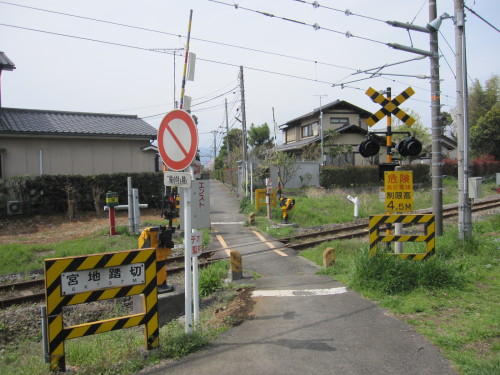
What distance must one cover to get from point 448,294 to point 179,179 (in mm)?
4019

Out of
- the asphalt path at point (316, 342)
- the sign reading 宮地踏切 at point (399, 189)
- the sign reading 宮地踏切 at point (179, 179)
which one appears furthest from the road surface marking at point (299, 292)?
the sign reading 宮地踏切 at point (179, 179)

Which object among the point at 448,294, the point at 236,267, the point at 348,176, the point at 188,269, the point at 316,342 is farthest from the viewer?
the point at 348,176

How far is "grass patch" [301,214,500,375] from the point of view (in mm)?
3617

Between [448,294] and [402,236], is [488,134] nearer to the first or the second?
[402,236]

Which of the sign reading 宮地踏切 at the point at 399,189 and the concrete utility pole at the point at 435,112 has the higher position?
the concrete utility pole at the point at 435,112

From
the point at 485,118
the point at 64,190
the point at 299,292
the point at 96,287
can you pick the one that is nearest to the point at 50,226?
the point at 64,190

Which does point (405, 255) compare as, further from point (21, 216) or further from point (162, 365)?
point (21, 216)

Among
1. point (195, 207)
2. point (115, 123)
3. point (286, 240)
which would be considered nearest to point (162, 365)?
point (286, 240)

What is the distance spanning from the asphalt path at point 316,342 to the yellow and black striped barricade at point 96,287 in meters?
0.62

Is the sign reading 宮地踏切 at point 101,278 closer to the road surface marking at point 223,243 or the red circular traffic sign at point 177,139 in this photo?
the red circular traffic sign at point 177,139

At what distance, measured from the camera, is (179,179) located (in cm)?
394

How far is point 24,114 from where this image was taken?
17547 millimetres

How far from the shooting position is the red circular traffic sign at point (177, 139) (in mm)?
3889

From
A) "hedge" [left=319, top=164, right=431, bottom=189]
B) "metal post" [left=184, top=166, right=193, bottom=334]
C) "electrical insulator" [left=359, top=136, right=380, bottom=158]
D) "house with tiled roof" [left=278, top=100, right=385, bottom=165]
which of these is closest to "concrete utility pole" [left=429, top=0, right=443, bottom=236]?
"electrical insulator" [left=359, top=136, right=380, bottom=158]
